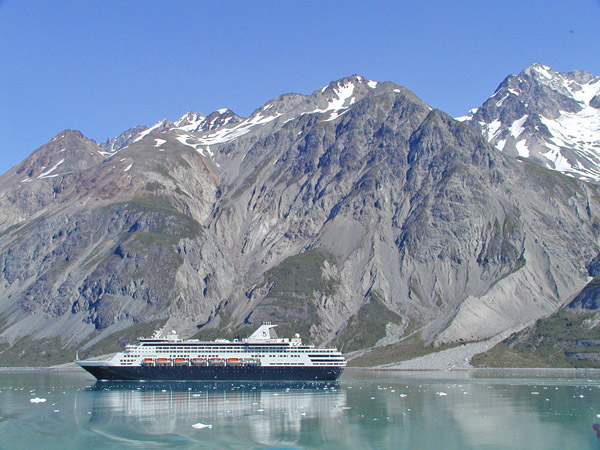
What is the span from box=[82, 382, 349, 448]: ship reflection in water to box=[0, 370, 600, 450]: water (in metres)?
0.13

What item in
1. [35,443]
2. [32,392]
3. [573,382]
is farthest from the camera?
[573,382]

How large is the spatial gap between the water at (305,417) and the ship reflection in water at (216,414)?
0.13 meters

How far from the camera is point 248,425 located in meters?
83.5

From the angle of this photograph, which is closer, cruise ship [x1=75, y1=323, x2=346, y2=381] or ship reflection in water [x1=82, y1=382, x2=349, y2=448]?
ship reflection in water [x1=82, y1=382, x2=349, y2=448]

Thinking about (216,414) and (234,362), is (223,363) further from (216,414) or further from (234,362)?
(216,414)

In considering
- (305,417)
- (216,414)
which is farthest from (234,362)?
(305,417)

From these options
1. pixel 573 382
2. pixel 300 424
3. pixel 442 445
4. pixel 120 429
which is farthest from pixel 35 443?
pixel 573 382

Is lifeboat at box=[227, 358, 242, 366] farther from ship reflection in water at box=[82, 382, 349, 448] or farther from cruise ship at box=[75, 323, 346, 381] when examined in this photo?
ship reflection in water at box=[82, 382, 349, 448]

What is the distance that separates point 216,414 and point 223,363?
204 ft

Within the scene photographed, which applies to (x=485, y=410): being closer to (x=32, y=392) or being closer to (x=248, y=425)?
(x=248, y=425)

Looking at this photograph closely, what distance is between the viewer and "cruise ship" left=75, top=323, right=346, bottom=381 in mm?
151625

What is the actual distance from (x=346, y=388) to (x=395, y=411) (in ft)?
131

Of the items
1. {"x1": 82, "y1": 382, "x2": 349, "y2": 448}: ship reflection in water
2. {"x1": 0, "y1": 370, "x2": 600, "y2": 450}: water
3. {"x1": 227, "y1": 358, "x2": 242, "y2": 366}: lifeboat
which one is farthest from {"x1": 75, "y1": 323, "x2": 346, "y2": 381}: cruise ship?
{"x1": 0, "y1": 370, "x2": 600, "y2": 450}: water

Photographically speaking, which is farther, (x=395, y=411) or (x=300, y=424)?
(x=395, y=411)
